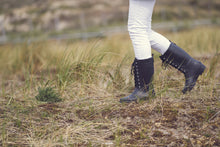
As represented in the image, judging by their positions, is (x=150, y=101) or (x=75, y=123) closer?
(x=75, y=123)

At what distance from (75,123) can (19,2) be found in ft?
10.9

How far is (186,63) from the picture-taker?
7.45 ft

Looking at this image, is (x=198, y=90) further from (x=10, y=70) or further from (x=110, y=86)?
(x=10, y=70)

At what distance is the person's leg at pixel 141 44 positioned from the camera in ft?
6.55

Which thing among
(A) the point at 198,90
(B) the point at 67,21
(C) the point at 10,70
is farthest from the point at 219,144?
(B) the point at 67,21

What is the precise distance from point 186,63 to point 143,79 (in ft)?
1.48

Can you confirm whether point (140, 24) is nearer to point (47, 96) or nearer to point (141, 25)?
point (141, 25)

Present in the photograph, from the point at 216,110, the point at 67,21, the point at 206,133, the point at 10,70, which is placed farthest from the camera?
the point at 67,21

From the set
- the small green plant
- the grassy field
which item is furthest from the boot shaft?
the small green plant

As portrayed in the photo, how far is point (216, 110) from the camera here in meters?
1.86

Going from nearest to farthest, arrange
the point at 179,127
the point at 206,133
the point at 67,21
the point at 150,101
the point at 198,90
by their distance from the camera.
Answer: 1. the point at 206,133
2. the point at 179,127
3. the point at 150,101
4. the point at 198,90
5. the point at 67,21

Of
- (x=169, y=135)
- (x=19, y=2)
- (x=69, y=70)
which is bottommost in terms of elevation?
(x=169, y=135)

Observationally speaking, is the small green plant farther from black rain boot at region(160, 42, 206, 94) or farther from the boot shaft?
black rain boot at region(160, 42, 206, 94)

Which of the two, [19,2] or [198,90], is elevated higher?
[19,2]
